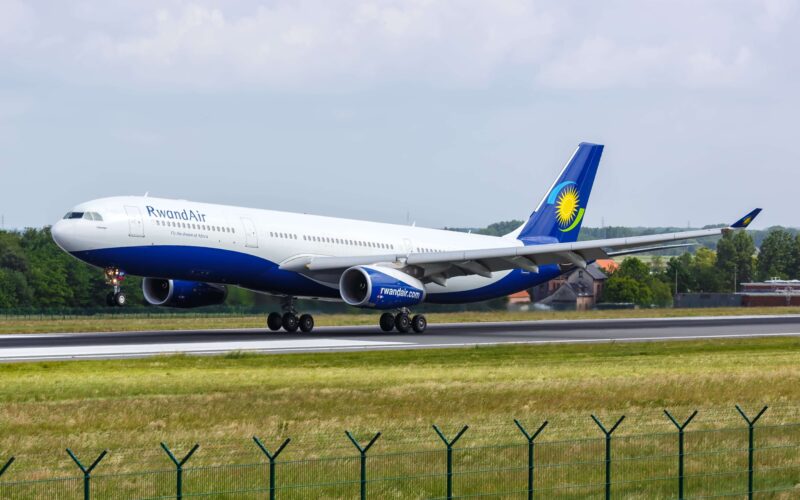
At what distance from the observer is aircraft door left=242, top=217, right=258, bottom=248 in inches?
1945

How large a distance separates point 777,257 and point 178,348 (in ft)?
508

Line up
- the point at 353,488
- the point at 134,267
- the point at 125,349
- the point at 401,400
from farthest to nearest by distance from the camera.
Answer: the point at 134,267 < the point at 125,349 < the point at 401,400 < the point at 353,488

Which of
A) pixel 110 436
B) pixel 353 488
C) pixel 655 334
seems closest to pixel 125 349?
pixel 110 436

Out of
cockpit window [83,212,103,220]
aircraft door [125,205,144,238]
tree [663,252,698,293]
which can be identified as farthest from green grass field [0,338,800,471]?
tree [663,252,698,293]

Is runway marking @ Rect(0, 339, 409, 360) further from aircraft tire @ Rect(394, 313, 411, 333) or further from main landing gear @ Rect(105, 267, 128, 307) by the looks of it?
aircraft tire @ Rect(394, 313, 411, 333)

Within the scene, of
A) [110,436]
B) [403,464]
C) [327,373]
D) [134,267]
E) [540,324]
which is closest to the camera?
[403,464]

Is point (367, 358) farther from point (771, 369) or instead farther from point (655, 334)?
point (655, 334)

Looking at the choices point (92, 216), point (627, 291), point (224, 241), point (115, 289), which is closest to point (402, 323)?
point (224, 241)

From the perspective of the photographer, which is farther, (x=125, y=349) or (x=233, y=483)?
(x=125, y=349)

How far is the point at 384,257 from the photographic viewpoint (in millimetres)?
52844

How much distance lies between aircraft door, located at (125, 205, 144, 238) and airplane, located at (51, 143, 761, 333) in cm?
4

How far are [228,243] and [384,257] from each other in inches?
292

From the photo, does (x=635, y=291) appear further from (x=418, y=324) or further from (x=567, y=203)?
(x=418, y=324)

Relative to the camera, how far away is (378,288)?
49.8 meters
